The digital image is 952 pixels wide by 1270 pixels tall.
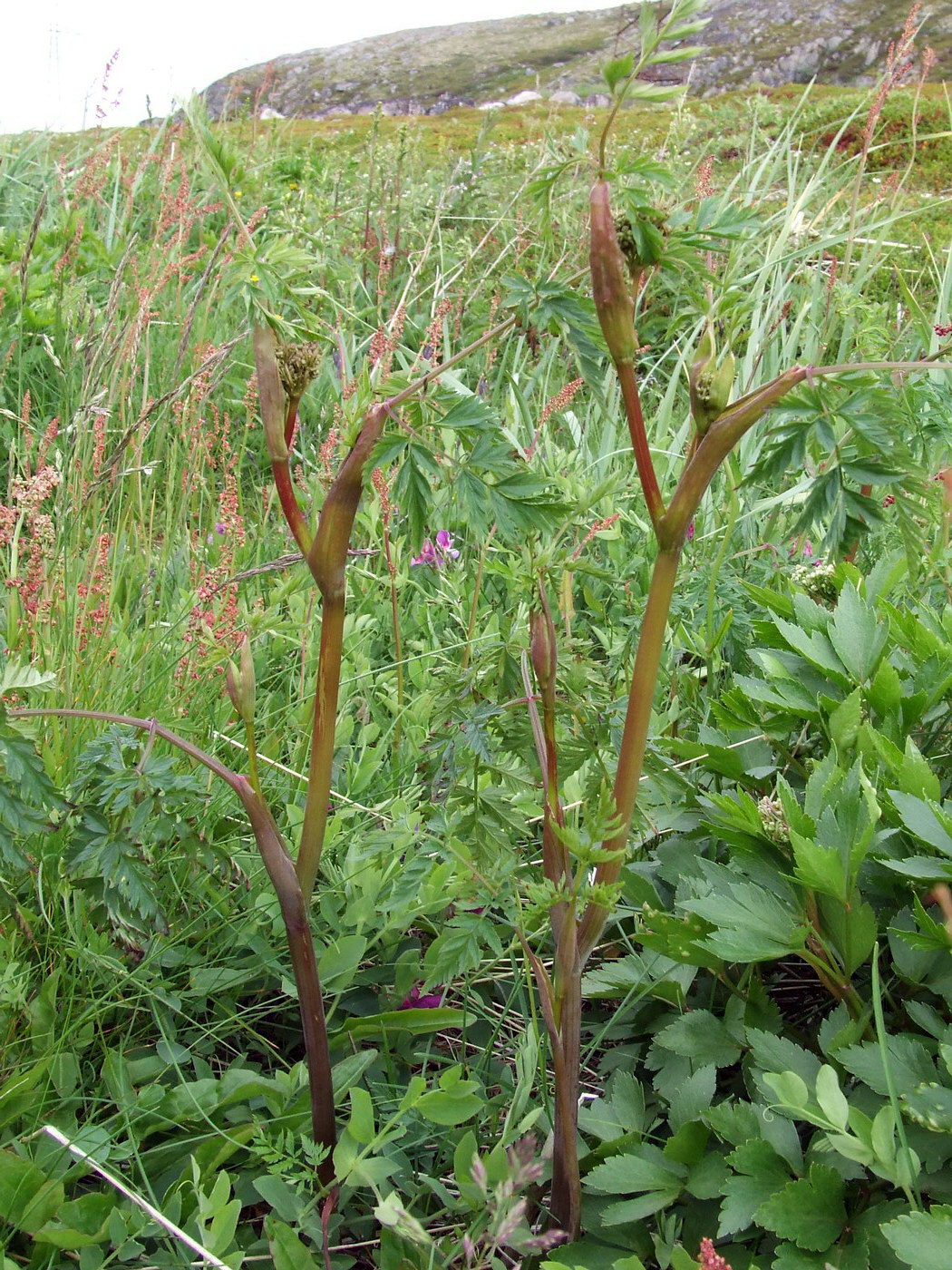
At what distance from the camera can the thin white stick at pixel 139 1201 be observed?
42.0 inches

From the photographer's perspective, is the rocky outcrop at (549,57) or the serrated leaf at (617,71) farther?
the rocky outcrop at (549,57)

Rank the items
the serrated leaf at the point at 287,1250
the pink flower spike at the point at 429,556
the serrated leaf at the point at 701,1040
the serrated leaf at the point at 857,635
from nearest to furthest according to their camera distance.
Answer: the serrated leaf at the point at 287,1250 < the serrated leaf at the point at 701,1040 < the serrated leaf at the point at 857,635 < the pink flower spike at the point at 429,556

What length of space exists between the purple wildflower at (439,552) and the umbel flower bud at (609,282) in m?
1.37

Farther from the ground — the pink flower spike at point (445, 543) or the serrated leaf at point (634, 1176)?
the pink flower spike at point (445, 543)

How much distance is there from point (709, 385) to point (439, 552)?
5.06 feet

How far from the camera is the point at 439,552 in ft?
7.95

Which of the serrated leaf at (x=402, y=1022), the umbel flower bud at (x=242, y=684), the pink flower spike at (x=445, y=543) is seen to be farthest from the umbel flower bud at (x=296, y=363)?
the pink flower spike at (x=445, y=543)

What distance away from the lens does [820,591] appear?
6.27 feet

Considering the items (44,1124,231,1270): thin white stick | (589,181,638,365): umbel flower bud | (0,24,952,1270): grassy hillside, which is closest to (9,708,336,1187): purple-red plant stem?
(0,24,952,1270): grassy hillside

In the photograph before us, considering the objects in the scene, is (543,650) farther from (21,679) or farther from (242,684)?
(21,679)

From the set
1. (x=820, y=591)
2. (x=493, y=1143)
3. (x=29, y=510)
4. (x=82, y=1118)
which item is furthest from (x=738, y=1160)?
(x=29, y=510)

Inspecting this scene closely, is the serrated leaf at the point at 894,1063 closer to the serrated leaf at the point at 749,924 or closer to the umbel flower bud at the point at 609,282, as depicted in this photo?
the serrated leaf at the point at 749,924

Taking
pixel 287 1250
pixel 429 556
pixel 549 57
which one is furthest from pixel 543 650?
pixel 549 57

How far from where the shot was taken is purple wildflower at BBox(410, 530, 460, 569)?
235cm
